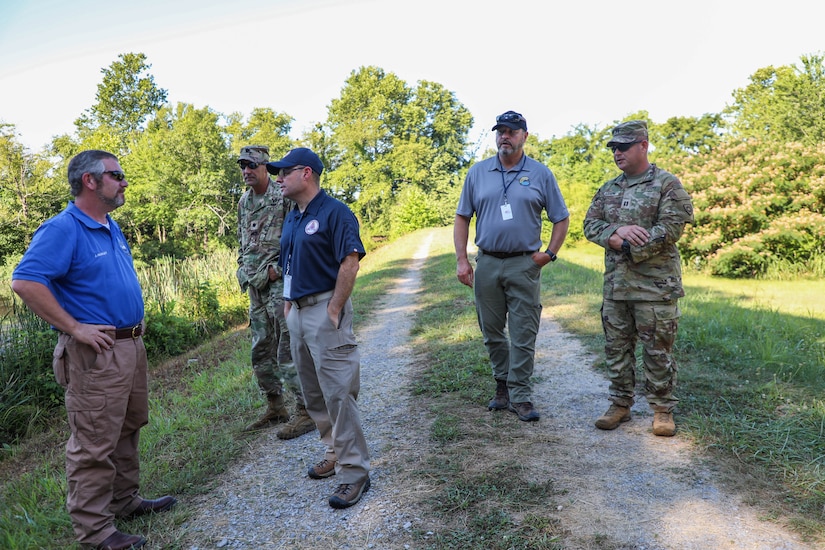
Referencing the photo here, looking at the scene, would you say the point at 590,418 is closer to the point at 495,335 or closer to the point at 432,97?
the point at 495,335

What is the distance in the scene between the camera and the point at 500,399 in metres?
4.50

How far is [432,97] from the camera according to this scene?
53.5 metres

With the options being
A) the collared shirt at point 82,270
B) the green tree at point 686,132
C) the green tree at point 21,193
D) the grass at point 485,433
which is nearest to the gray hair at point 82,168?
the collared shirt at point 82,270

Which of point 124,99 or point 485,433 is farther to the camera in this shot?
point 124,99

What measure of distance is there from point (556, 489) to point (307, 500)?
149 cm

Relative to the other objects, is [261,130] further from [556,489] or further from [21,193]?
[556,489]

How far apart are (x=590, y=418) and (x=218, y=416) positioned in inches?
127

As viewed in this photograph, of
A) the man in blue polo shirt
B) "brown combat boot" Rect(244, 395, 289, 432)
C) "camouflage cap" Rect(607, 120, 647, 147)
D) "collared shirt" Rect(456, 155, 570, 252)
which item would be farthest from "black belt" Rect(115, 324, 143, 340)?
"camouflage cap" Rect(607, 120, 647, 147)

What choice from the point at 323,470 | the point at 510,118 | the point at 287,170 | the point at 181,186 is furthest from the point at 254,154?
the point at 181,186

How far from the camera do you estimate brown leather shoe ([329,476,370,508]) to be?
10.2ft

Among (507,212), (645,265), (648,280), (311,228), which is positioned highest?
(311,228)

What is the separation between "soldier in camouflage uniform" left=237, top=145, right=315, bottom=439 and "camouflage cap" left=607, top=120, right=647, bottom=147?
2546mm

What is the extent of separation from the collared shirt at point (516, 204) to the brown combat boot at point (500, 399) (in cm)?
117

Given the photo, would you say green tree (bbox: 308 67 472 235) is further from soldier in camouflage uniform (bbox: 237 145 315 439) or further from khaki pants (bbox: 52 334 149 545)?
khaki pants (bbox: 52 334 149 545)
